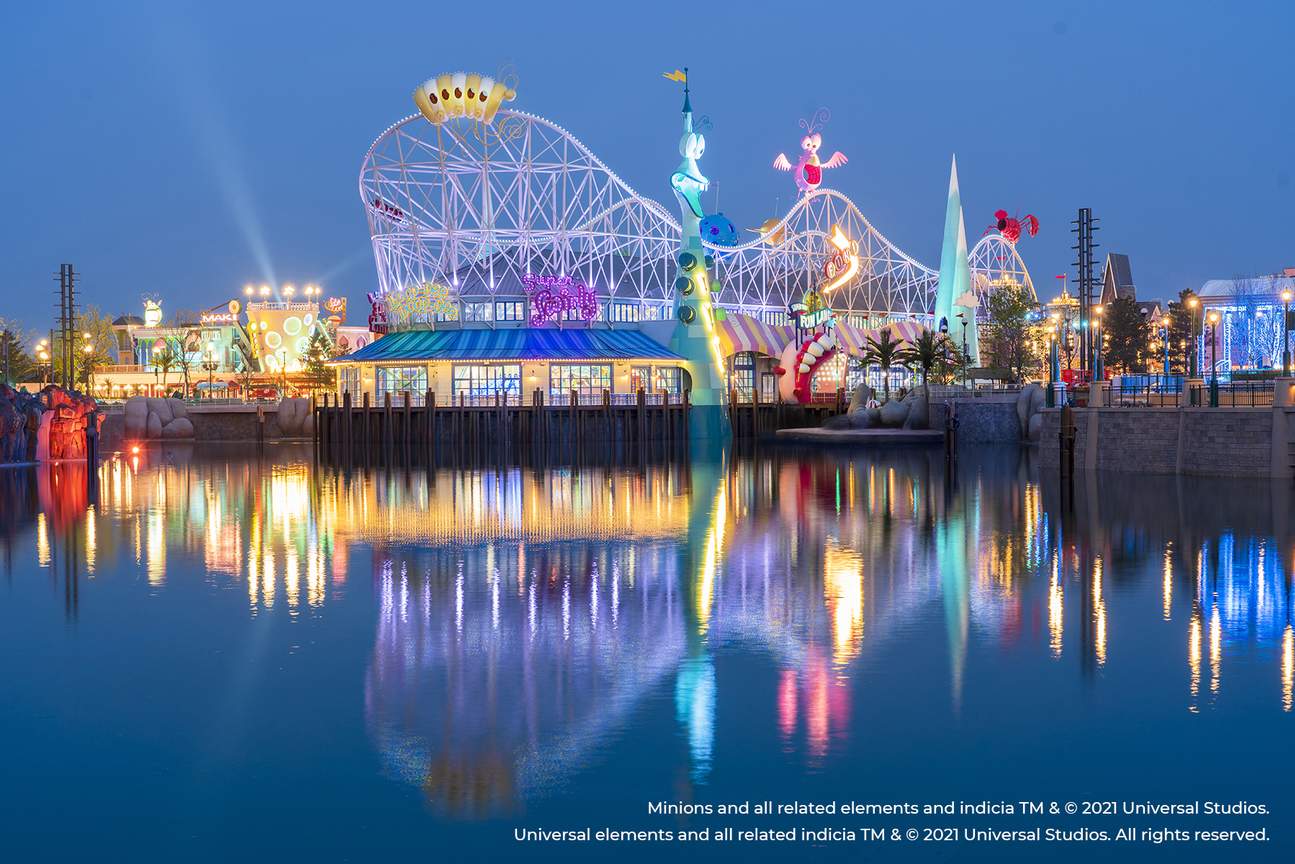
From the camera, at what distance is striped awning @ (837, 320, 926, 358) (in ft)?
290

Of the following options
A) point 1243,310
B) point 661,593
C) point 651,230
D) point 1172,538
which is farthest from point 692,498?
point 1243,310

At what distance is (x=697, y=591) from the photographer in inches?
773

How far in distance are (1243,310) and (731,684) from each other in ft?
291

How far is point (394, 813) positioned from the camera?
33.2 ft

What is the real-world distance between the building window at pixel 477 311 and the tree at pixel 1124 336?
33.9 metres

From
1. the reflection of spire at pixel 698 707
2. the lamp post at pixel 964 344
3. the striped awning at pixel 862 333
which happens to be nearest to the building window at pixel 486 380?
the striped awning at pixel 862 333

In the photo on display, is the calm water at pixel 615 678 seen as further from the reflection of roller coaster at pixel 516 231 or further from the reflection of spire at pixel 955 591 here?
the reflection of roller coaster at pixel 516 231

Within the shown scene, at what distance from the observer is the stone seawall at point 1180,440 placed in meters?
34.6

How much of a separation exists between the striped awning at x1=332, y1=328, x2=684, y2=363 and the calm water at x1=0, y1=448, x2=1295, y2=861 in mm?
40977

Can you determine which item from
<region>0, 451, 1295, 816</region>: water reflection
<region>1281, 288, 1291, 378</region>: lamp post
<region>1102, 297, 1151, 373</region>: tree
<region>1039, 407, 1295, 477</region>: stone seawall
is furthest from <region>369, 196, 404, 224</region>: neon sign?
<region>1281, 288, 1291, 378</region>: lamp post

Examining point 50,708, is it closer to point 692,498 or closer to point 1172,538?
point 1172,538

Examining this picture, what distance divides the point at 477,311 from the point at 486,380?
5662 millimetres

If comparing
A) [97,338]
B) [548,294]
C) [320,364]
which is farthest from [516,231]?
[97,338]

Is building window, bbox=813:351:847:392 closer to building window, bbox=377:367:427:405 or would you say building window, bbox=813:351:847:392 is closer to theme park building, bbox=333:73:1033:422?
theme park building, bbox=333:73:1033:422
